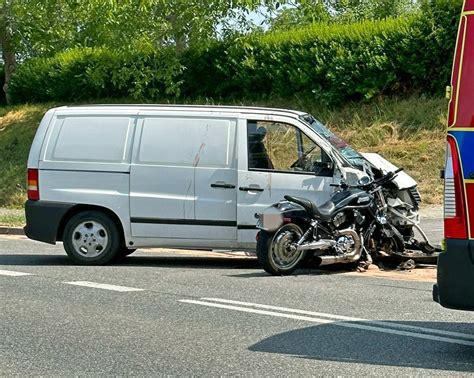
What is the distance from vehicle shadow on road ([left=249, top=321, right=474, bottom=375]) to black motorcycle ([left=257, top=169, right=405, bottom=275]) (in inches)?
124

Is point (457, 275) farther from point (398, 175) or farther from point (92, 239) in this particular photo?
point (92, 239)

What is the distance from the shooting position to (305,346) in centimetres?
829

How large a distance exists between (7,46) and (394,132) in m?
17.3

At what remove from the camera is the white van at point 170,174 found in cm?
1327

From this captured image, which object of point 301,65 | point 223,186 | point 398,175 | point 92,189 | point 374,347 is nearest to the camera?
point 374,347

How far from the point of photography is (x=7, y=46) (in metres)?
36.7

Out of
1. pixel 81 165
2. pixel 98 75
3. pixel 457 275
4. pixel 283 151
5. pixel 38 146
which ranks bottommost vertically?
pixel 457 275

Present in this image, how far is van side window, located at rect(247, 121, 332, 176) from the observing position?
13312mm

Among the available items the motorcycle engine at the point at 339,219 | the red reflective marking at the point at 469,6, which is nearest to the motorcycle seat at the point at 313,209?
the motorcycle engine at the point at 339,219

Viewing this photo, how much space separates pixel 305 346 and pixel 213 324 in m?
1.16

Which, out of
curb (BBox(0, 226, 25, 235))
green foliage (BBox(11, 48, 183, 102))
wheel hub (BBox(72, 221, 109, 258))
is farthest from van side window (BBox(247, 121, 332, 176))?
green foliage (BBox(11, 48, 183, 102))

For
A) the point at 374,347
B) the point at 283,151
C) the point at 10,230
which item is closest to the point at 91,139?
the point at 283,151

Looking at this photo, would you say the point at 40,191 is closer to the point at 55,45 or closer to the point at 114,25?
the point at 114,25

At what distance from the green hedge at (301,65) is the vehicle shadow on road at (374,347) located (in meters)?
15.6
